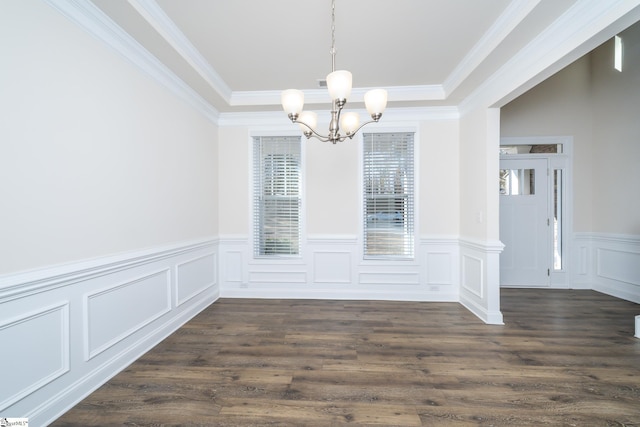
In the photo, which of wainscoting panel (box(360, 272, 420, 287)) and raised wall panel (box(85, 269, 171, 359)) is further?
wainscoting panel (box(360, 272, 420, 287))

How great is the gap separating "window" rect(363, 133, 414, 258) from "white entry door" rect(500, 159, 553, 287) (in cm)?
175

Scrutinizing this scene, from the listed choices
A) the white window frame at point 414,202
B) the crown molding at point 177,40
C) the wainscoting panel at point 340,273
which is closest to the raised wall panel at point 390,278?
the wainscoting panel at point 340,273

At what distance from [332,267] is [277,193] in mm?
1361

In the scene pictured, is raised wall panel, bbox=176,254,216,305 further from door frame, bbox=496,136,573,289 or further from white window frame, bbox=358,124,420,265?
door frame, bbox=496,136,573,289

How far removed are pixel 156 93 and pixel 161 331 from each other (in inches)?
91.4

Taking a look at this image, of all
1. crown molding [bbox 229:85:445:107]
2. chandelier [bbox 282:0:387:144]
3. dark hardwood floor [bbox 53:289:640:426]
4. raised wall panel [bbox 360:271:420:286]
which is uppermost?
Result: crown molding [bbox 229:85:445:107]

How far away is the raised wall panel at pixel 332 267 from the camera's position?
3.84 metres

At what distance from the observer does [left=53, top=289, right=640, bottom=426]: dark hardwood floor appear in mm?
1659

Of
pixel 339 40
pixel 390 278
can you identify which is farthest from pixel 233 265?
pixel 339 40

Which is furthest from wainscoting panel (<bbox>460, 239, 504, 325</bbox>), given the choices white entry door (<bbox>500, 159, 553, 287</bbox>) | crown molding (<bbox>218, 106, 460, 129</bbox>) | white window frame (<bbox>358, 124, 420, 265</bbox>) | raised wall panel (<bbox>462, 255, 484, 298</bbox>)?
crown molding (<bbox>218, 106, 460, 129</bbox>)

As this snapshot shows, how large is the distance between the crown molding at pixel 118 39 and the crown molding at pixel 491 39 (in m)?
3.01

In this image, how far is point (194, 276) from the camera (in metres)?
3.24

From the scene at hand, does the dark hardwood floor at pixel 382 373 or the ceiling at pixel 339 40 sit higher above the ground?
the ceiling at pixel 339 40

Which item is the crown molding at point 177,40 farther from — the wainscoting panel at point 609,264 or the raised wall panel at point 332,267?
the wainscoting panel at point 609,264
